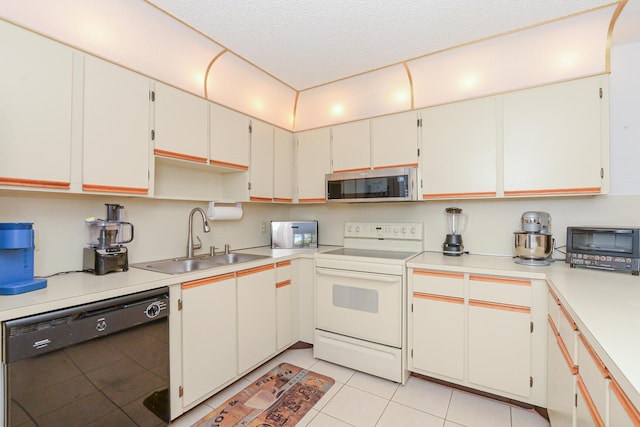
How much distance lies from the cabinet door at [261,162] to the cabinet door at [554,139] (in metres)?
2.02

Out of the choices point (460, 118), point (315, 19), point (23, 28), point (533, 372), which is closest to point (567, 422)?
point (533, 372)

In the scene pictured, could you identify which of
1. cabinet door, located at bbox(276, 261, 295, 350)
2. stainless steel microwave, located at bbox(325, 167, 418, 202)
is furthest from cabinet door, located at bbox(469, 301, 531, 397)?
cabinet door, located at bbox(276, 261, 295, 350)

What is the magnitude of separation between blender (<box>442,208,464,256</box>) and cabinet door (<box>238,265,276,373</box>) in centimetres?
151

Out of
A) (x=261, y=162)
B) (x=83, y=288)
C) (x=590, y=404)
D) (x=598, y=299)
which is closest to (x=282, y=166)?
(x=261, y=162)

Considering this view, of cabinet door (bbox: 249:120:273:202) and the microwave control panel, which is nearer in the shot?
the microwave control panel

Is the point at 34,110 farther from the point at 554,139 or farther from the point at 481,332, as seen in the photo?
the point at 554,139

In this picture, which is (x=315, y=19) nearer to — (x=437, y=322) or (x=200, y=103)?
(x=200, y=103)

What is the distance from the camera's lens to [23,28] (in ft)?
4.29

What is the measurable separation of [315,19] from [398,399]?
2.67 metres

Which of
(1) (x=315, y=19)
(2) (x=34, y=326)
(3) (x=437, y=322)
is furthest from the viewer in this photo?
(3) (x=437, y=322)

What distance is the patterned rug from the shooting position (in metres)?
1.69

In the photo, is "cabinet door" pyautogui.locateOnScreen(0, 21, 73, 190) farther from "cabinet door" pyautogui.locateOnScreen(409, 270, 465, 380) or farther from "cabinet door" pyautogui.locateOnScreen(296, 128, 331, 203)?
"cabinet door" pyautogui.locateOnScreen(409, 270, 465, 380)

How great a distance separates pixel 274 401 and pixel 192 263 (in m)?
1.21

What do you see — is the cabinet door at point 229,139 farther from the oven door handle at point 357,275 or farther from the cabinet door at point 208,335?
the oven door handle at point 357,275
